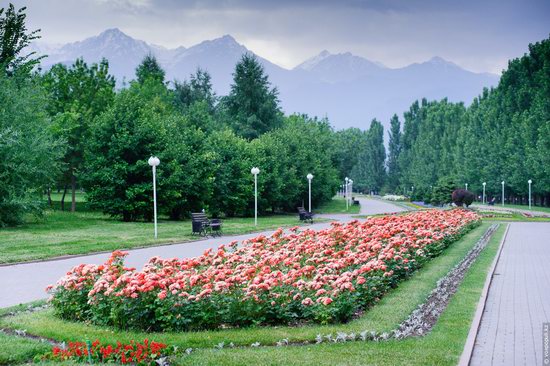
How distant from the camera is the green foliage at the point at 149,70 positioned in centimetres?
7806

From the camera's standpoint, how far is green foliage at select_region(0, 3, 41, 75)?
2886 cm

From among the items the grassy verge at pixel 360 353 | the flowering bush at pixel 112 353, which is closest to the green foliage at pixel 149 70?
the flowering bush at pixel 112 353

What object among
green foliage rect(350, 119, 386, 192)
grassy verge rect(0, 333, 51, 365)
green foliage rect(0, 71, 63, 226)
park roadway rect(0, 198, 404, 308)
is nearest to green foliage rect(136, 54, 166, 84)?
green foliage rect(0, 71, 63, 226)

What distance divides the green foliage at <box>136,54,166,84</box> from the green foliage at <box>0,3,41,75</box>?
45788 mm

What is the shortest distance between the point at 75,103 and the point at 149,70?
131 feet

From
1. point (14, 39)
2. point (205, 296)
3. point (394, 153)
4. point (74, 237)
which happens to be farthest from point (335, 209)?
point (394, 153)

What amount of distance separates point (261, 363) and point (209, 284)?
2229 mm

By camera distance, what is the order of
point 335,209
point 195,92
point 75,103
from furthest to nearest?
point 195,92 < point 335,209 < point 75,103

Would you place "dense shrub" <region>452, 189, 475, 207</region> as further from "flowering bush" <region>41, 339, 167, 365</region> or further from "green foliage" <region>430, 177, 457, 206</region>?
"flowering bush" <region>41, 339, 167, 365</region>

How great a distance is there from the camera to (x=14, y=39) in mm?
29469

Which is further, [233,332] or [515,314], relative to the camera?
[515,314]

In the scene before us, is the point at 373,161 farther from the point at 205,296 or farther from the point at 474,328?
the point at 205,296

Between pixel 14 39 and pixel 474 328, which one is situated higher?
pixel 14 39

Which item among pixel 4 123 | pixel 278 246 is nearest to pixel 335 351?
pixel 278 246
